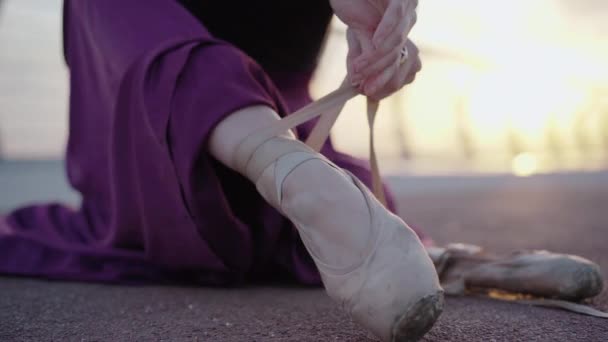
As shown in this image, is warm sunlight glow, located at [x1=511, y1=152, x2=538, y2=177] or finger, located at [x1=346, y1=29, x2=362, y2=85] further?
warm sunlight glow, located at [x1=511, y1=152, x2=538, y2=177]

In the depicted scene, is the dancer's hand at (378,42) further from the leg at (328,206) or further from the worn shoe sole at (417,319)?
the worn shoe sole at (417,319)

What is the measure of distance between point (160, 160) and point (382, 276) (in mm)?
323

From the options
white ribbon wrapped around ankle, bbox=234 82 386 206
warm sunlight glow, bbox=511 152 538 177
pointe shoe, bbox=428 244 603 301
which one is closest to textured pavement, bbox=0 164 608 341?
pointe shoe, bbox=428 244 603 301

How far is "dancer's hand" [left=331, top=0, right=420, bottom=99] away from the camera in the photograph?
616 mm

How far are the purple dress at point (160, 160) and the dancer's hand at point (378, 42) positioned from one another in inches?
4.6

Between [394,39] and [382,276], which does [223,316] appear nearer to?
[382,276]

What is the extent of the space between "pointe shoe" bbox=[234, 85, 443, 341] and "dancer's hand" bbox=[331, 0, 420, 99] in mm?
100

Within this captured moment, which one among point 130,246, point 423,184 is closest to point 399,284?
point 130,246

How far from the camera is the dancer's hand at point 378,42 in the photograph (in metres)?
0.62

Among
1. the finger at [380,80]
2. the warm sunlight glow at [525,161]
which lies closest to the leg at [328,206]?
the finger at [380,80]

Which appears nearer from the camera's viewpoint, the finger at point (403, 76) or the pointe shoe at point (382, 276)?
the pointe shoe at point (382, 276)

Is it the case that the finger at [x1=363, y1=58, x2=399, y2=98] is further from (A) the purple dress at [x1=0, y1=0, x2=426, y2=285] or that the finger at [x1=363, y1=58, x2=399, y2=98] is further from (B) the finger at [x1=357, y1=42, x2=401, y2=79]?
(A) the purple dress at [x1=0, y1=0, x2=426, y2=285]

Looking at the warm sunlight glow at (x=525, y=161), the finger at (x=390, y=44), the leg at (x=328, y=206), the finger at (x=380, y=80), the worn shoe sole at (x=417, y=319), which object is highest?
the finger at (x=390, y=44)

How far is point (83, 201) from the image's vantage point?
43.4 inches
